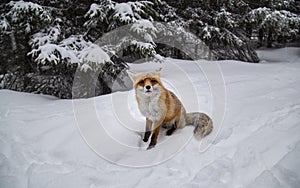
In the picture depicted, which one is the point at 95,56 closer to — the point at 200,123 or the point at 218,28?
the point at 200,123

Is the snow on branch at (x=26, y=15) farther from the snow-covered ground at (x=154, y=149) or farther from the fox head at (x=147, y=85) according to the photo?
the fox head at (x=147, y=85)

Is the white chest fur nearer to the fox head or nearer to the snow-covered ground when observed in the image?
the fox head

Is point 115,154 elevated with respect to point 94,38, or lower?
lower

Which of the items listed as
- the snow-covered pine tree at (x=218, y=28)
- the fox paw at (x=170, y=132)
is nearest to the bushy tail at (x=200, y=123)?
the fox paw at (x=170, y=132)

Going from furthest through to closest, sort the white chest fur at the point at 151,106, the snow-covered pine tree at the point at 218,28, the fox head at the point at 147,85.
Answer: the snow-covered pine tree at the point at 218,28
the white chest fur at the point at 151,106
the fox head at the point at 147,85

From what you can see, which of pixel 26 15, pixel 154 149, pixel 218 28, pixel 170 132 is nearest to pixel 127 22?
pixel 26 15

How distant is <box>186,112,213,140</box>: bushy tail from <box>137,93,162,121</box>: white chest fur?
532 mm

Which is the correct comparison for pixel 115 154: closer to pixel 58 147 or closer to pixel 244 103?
pixel 58 147

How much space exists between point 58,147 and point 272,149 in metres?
2.45

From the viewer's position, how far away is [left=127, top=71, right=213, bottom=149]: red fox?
2.31 metres

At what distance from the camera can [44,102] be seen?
4.27 meters

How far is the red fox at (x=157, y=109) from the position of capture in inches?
91.0

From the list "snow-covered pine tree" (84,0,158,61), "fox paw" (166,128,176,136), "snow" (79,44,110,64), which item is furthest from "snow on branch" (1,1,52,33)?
"fox paw" (166,128,176,136)

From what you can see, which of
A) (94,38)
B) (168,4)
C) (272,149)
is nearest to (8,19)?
(94,38)
